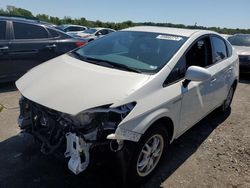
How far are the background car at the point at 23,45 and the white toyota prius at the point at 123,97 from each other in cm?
279

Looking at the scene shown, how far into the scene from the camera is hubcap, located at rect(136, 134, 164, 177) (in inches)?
119

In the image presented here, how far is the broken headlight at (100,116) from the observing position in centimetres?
262

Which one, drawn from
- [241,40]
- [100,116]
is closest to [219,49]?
[100,116]

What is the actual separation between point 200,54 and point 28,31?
168 inches

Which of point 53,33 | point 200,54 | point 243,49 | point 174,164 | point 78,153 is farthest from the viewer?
point 243,49

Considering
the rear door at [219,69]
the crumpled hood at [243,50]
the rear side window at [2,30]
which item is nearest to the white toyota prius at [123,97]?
the rear door at [219,69]

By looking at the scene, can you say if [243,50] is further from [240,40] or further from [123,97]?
[123,97]

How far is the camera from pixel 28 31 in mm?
6602

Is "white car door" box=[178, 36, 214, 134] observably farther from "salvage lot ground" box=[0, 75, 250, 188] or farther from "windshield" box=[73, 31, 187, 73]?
"salvage lot ground" box=[0, 75, 250, 188]

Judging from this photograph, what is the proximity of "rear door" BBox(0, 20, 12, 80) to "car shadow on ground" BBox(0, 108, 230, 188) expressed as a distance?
8.79 ft

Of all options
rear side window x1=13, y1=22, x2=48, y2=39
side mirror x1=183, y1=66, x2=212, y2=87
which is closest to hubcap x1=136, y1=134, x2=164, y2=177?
side mirror x1=183, y1=66, x2=212, y2=87

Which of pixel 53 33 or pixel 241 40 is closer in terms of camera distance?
pixel 53 33

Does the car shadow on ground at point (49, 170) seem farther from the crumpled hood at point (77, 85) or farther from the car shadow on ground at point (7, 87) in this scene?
the car shadow on ground at point (7, 87)

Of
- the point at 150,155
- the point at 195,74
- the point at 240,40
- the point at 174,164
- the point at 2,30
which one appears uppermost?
the point at 2,30
